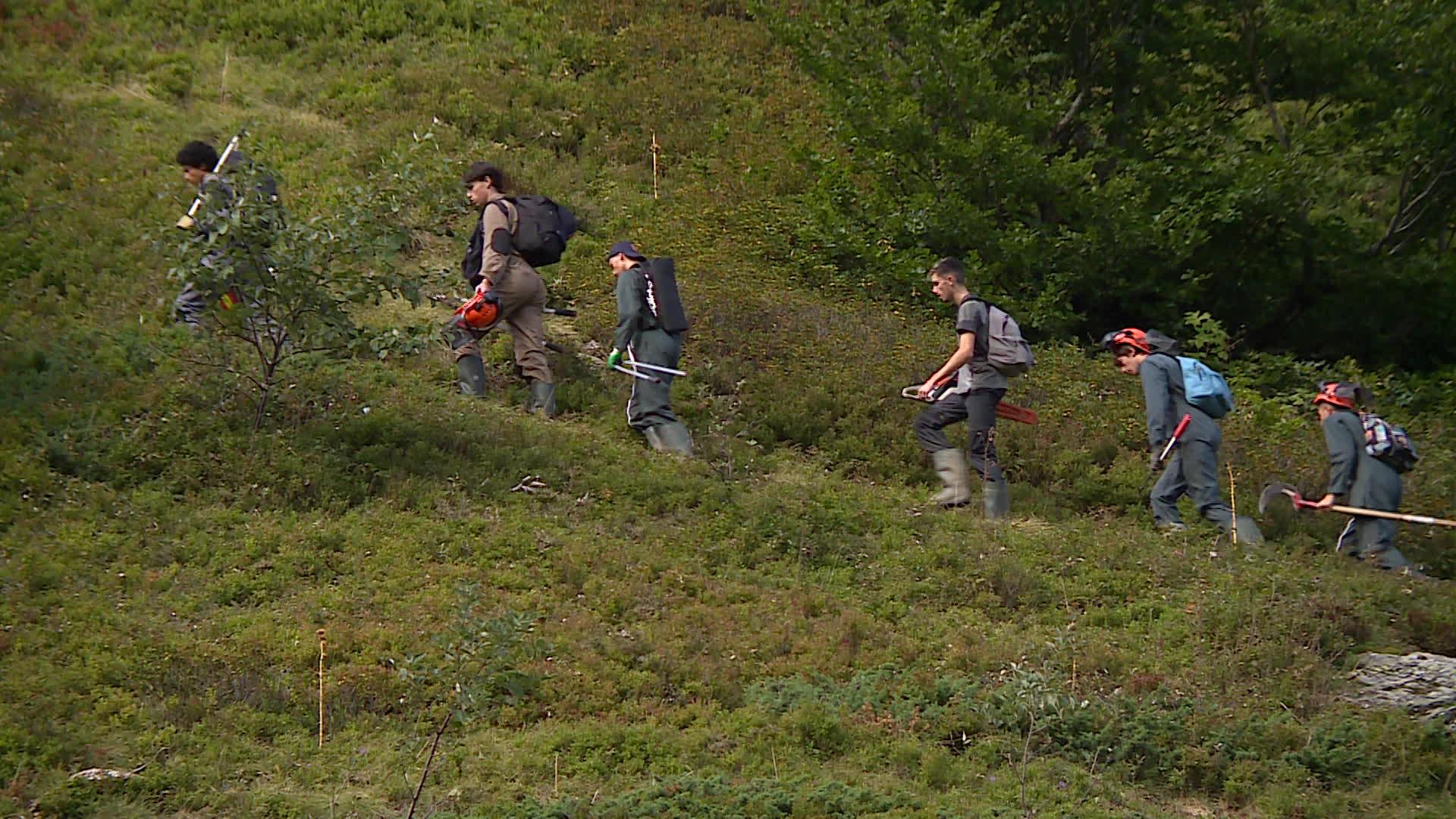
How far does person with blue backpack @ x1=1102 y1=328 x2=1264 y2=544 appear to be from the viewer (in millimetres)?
11391

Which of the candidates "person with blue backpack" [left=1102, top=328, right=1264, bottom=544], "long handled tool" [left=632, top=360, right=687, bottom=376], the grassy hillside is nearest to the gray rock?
the grassy hillside

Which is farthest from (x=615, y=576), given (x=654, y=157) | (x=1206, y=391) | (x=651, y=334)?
(x=654, y=157)

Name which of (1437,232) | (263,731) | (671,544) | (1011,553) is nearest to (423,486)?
(671,544)

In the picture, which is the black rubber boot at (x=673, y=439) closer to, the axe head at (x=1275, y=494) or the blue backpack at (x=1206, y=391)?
the blue backpack at (x=1206, y=391)

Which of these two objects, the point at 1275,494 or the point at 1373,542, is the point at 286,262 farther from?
the point at 1373,542

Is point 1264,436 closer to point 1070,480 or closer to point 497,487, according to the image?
point 1070,480

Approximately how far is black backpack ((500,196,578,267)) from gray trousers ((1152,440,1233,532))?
16.9 feet

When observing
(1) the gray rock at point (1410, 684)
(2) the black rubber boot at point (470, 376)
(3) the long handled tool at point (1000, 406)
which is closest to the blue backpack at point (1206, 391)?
(3) the long handled tool at point (1000, 406)

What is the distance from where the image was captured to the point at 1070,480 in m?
12.6

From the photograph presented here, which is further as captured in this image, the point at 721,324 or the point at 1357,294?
the point at 1357,294

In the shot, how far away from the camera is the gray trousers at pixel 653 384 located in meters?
12.2

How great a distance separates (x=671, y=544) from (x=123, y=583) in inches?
136

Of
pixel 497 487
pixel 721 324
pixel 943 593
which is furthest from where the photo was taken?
pixel 721 324

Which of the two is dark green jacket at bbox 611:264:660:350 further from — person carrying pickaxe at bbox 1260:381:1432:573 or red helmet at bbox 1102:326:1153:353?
person carrying pickaxe at bbox 1260:381:1432:573
